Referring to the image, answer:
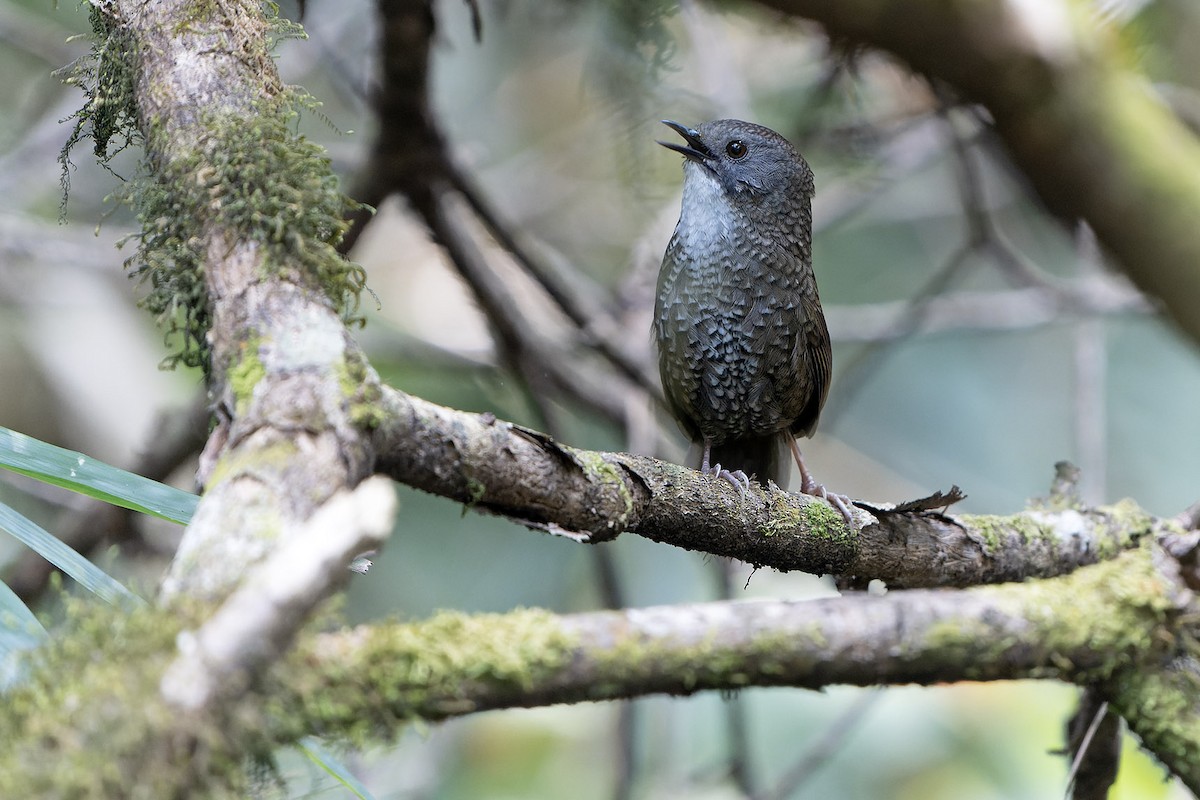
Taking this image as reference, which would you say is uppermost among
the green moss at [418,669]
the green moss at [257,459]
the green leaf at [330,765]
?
the green moss at [257,459]

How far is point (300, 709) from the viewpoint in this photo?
1.24 metres

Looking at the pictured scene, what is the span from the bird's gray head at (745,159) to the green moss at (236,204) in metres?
2.30

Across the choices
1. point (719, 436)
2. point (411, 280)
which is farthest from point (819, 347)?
point (411, 280)

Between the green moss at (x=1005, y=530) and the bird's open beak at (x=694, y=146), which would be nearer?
the green moss at (x=1005, y=530)

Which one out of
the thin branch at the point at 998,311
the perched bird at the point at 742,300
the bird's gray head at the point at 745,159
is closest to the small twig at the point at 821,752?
the perched bird at the point at 742,300

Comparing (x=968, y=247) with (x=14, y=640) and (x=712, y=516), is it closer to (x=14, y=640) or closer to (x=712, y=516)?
(x=712, y=516)

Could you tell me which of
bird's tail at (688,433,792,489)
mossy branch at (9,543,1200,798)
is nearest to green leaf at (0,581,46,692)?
mossy branch at (9,543,1200,798)

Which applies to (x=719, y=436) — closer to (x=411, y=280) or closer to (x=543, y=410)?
(x=543, y=410)

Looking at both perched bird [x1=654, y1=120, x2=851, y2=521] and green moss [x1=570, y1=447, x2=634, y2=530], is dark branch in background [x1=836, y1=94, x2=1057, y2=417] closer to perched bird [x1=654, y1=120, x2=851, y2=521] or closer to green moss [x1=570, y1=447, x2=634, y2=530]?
perched bird [x1=654, y1=120, x2=851, y2=521]

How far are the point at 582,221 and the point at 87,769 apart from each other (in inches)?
289

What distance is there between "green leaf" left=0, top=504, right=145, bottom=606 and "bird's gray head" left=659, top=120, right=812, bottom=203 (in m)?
2.93

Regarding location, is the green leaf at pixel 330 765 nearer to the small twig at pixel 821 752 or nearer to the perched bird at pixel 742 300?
the perched bird at pixel 742 300

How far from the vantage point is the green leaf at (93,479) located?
172 centimetres

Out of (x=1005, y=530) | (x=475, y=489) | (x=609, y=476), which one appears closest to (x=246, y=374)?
(x=475, y=489)
